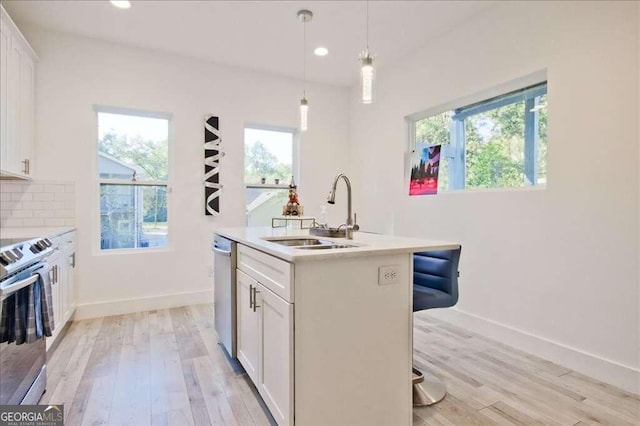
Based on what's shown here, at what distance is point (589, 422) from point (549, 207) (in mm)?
1391

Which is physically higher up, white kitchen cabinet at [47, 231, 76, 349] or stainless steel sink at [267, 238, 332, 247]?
stainless steel sink at [267, 238, 332, 247]

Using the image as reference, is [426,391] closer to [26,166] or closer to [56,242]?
[56,242]

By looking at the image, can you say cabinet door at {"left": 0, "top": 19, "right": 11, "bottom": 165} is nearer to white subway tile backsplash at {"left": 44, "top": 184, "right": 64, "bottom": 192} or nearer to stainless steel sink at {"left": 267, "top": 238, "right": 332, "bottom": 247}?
white subway tile backsplash at {"left": 44, "top": 184, "right": 64, "bottom": 192}

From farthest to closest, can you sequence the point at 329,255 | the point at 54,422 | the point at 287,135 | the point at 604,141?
the point at 287,135 → the point at 604,141 → the point at 54,422 → the point at 329,255

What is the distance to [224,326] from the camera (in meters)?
2.52

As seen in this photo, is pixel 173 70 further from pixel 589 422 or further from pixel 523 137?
pixel 589 422

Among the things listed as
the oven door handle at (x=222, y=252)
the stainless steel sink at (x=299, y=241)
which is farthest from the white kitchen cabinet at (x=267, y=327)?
the stainless steel sink at (x=299, y=241)

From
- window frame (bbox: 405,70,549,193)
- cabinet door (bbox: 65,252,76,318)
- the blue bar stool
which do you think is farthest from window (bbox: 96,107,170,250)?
the blue bar stool

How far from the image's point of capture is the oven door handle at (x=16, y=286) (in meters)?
1.44

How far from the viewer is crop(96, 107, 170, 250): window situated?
366 centimetres

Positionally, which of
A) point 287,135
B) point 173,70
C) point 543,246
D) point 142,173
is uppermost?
point 173,70

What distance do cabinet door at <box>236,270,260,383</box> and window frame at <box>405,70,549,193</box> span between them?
224cm

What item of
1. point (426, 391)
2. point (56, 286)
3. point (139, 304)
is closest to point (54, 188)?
point (56, 286)

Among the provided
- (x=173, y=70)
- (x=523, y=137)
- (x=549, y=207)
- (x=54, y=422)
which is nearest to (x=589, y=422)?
(x=549, y=207)
